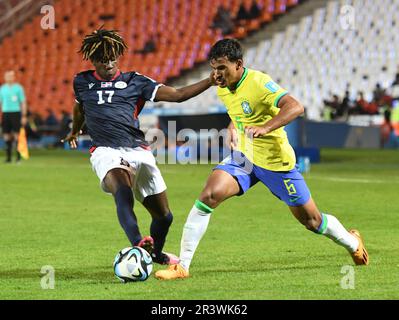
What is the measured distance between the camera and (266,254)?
28.2 ft

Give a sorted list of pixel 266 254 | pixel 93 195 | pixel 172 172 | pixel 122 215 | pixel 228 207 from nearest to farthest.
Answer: pixel 122 215 < pixel 266 254 < pixel 228 207 < pixel 93 195 < pixel 172 172

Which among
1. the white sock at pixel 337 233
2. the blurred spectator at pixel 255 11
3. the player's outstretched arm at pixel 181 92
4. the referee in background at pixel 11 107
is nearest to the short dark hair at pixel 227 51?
the player's outstretched arm at pixel 181 92

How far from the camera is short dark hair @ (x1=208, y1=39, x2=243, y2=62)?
724 cm

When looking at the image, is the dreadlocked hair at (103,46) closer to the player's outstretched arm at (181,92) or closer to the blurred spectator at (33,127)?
the player's outstretched arm at (181,92)

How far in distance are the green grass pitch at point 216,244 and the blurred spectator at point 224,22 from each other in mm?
16071

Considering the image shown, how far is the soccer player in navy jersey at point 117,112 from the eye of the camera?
760 cm

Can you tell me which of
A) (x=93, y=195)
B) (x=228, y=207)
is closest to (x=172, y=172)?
(x=93, y=195)

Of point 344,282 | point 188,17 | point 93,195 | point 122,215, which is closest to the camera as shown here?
point 344,282

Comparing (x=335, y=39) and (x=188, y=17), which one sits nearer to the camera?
Result: (x=335, y=39)

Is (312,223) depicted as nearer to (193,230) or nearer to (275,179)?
(275,179)

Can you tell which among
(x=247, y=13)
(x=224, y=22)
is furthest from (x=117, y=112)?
(x=247, y=13)

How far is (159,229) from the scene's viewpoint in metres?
7.99

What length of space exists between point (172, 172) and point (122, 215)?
40.5 ft
